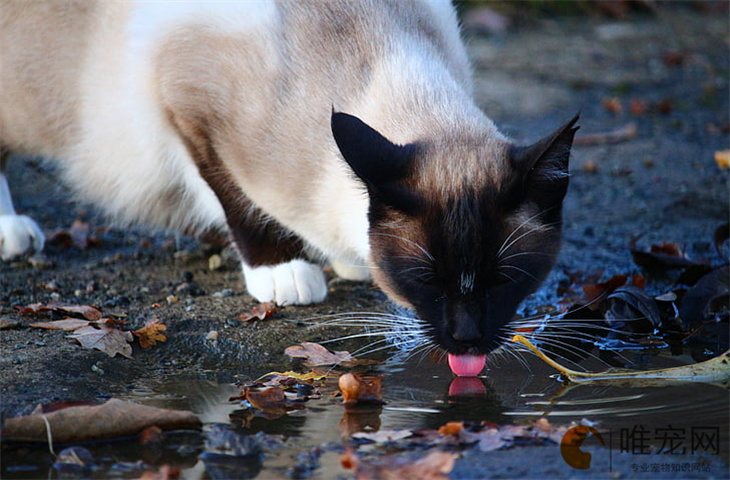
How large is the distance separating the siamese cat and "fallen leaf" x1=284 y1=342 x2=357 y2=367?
0.27 metres

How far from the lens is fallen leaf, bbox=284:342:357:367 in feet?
10.6

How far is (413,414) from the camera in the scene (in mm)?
2729

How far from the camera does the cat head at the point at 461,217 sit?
2.84m

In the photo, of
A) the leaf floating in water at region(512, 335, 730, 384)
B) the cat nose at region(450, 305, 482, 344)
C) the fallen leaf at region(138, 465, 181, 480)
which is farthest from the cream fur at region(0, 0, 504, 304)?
the fallen leaf at region(138, 465, 181, 480)

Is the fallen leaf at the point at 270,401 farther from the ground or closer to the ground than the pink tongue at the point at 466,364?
closer to the ground

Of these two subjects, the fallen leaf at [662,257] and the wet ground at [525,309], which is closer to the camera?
the wet ground at [525,309]

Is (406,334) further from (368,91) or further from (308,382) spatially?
(368,91)

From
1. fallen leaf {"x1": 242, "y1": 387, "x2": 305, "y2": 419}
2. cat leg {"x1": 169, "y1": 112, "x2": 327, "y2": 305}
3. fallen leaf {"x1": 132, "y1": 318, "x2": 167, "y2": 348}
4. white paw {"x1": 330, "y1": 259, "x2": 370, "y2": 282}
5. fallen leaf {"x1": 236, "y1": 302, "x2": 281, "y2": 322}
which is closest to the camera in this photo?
fallen leaf {"x1": 242, "y1": 387, "x2": 305, "y2": 419}

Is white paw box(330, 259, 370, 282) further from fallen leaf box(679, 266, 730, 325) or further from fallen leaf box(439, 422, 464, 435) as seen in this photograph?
fallen leaf box(439, 422, 464, 435)

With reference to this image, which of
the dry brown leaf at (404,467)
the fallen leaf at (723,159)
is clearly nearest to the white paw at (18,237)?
the dry brown leaf at (404,467)

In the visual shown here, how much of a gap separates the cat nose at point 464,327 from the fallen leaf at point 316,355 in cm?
48

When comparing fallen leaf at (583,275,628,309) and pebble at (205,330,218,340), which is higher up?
fallen leaf at (583,275,628,309)

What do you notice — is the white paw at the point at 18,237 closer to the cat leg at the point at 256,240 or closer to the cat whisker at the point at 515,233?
the cat leg at the point at 256,240

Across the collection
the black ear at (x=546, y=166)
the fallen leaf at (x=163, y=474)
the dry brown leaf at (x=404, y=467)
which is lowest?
the fallen leaf at (x=163, y=474)
